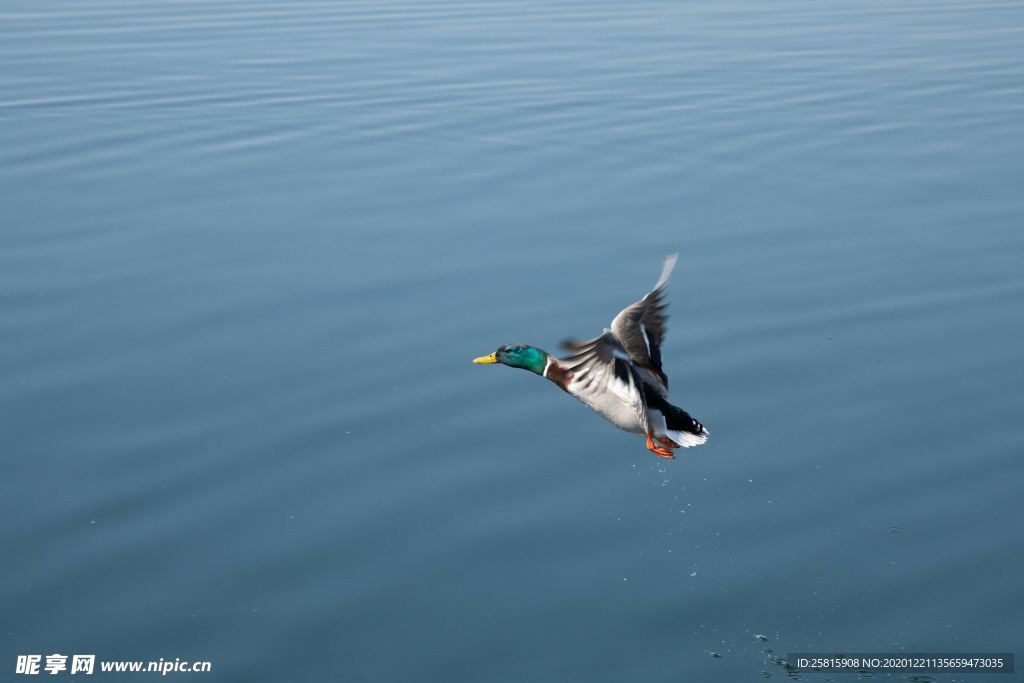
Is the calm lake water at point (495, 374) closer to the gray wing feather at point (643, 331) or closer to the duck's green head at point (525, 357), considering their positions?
the duck's green head at point (525, 357)

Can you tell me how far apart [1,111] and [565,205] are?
8557 millimetres

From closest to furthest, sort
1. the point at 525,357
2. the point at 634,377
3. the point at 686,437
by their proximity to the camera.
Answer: the point at 634,377, the point at 686,437, the point at 525,357

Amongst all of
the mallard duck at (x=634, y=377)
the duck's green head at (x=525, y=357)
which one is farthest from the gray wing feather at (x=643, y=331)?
the duck's green head at (x=525, y=357)

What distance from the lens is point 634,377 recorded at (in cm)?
603

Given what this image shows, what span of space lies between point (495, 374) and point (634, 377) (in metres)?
2.85

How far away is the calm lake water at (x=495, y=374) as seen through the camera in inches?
241

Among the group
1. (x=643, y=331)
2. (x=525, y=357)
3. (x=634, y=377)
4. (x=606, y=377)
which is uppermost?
(x=525, y=357)

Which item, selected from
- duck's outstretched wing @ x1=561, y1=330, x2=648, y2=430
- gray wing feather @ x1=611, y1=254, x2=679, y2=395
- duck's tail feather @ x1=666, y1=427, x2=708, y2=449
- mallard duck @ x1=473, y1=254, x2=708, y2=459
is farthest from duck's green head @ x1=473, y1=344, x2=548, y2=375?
duck's tail feather @ x1=666, y1=427, x2=708, y2=449

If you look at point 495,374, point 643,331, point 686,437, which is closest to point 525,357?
point 643,331

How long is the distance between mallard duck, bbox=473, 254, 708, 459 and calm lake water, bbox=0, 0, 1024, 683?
624 millimetres

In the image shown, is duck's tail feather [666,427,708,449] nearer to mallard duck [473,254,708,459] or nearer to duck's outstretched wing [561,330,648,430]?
mallard duck [473,254,708,459]

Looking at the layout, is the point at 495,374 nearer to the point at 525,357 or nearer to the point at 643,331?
the point at 525,357

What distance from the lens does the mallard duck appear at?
609 centimetres

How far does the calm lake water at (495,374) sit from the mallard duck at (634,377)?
24.6 inches
